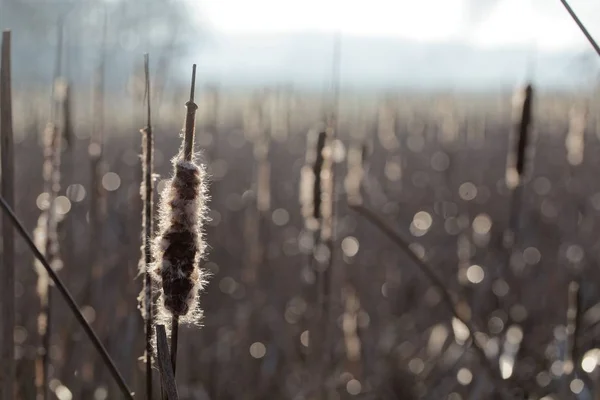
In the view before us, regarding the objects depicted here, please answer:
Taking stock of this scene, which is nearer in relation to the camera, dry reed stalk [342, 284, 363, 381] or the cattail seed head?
the cattail seed head

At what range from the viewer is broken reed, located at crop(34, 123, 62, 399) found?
1583 millimetres

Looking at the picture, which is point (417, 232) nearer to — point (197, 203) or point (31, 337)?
point (31, 337)

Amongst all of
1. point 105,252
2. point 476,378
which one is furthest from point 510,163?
point 105,252

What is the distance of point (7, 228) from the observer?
1429mm

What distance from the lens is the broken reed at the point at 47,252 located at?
158 cm

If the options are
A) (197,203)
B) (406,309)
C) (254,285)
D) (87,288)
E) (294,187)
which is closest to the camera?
(197,203)

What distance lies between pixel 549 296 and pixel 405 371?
106cm

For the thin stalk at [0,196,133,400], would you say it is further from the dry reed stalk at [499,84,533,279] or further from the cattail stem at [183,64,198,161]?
the dry reed stalk at [499,84,533,279]

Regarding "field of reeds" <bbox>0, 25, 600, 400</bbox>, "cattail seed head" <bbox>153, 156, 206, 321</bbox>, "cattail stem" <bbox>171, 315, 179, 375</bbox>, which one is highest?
"cattail seed head" <bbox>153, 156, 206, 321</bbox>

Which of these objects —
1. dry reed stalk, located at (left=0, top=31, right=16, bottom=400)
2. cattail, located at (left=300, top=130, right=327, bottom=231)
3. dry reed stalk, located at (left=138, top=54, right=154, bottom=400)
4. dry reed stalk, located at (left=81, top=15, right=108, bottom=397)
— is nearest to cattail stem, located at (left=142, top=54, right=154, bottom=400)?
dry reed stalk, located at (left=138, top=54, right=154, bottom=400)

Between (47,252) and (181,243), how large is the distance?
78cm

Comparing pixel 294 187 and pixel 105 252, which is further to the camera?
pixel 294 187

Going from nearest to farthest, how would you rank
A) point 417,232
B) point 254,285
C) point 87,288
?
point 87,288 → point 254,285 → point 417,232

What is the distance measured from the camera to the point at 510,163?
101 inches
